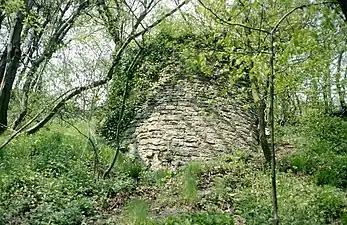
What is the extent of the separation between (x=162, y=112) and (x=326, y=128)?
437 cm

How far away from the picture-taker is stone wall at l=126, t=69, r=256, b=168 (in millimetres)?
10672

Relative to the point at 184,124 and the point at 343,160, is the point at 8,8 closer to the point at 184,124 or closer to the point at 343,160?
the point at 184,124

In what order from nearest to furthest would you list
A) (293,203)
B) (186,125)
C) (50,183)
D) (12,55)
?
(293,203) → (50,183) → (12,55) → (186,125)

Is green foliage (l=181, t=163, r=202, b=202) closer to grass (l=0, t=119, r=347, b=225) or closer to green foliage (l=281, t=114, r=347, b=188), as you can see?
grass (l=0, t=119, r=347, b=225)

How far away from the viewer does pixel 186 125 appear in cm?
1099

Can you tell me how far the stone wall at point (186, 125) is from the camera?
1067 centimetres

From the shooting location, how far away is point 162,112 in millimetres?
11297

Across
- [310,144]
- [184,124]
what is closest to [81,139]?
[184,124]

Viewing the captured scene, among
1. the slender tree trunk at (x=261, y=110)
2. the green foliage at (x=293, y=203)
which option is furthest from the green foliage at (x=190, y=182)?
the slender tree trunk at (x=261, y=110)

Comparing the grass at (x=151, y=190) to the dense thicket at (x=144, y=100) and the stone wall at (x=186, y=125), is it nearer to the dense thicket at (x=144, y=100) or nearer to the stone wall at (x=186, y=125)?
the dense thicket at (x=144, y=100)

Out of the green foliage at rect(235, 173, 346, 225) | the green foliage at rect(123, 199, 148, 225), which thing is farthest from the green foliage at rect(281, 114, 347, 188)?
the green foliage at rect(123, 199, 148, 225)

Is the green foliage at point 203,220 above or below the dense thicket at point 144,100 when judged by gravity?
below

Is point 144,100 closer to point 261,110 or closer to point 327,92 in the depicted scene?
point 261,110

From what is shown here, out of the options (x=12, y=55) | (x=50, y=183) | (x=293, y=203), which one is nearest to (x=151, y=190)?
(x=50, y=183)
